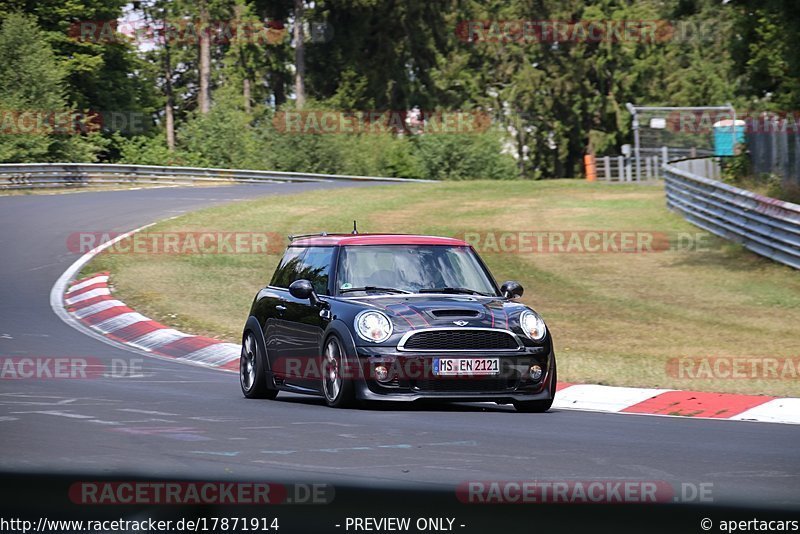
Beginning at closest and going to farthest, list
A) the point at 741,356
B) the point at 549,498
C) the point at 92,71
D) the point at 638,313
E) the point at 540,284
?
1. the point at 549,498
2. the point at 741,356
3. the point at 638,313
4. the point at 540,284
5. the point at 92,71

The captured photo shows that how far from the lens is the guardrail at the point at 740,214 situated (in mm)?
23547

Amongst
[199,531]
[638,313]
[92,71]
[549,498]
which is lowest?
[638,313]

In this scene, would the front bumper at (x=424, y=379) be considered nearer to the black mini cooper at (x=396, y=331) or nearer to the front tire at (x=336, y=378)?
the black mini cooper at (x=396, y=331)

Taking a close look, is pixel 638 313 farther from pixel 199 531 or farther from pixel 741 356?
pixel 199 531

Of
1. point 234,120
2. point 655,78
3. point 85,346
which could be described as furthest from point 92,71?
point 85,346

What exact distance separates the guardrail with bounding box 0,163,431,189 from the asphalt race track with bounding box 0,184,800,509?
28.7 meters

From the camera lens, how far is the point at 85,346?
51.7 ft

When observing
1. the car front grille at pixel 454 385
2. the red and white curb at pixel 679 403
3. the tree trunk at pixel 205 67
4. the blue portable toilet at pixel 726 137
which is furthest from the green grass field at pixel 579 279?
the tree trunk at pixel 205 67

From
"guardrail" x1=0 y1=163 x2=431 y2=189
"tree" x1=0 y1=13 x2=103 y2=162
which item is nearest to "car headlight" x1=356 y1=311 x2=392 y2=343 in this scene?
"guardrail" x1=0 y1=163 x2=431 y2=189

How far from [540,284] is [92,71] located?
4399 centimetres

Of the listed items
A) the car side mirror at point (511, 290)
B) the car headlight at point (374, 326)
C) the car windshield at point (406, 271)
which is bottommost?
the car headlight at point (374, 326)

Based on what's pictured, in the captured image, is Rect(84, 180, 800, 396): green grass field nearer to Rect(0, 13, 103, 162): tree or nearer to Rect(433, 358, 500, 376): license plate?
Rect(433, 358, 500, 376): license plate

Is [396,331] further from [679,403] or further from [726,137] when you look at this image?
[726,137]

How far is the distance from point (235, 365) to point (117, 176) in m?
30.9
